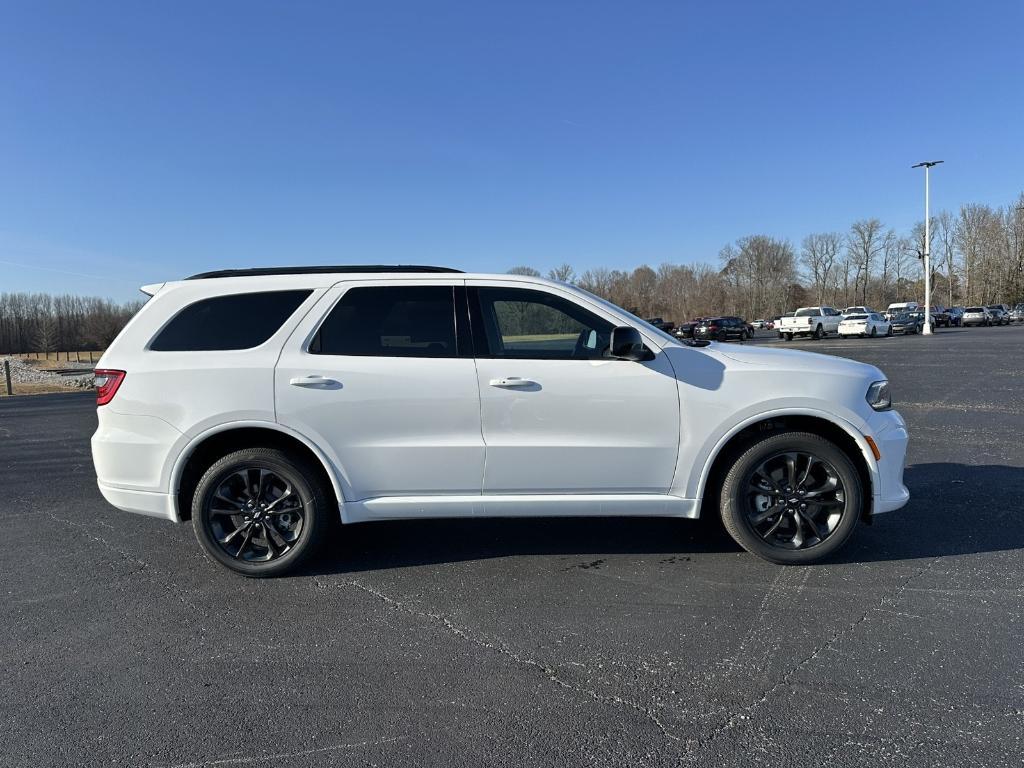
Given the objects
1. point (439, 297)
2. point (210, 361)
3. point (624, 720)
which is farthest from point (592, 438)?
point (210, 361)

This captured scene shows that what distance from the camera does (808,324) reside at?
39.1m

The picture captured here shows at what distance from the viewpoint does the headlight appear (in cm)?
376

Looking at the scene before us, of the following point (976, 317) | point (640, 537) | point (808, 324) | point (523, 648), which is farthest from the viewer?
point (976, 317)

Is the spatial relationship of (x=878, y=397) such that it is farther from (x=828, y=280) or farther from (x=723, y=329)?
(x=828, y=280)

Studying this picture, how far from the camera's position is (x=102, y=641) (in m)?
3.11

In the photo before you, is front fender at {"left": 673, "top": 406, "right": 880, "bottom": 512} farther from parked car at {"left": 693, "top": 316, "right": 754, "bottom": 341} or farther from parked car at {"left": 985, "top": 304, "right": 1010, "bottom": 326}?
parked car at {"left": 985, "top": 304, "right": 1010, "bottom": 326}

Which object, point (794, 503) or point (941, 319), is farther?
point (941, 319)

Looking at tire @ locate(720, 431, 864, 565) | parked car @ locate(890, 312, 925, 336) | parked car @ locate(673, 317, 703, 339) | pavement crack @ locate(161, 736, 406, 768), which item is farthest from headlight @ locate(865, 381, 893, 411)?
parked car @ locate(890, 312, 925, 336)

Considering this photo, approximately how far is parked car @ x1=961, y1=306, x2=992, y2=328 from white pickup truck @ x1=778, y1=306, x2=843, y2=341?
24420 millimetres

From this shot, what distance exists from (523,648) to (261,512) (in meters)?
1.89

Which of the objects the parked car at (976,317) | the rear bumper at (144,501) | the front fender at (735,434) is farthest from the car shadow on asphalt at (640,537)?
the parked car at (976,317)

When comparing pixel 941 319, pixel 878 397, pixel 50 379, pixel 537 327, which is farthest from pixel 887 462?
pixel 941 319

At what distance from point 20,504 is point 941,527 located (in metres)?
7.99

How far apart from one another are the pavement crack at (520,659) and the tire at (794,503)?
1.62 m
